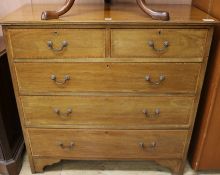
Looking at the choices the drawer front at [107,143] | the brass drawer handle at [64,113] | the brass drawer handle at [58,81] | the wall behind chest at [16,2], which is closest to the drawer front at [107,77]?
the brass drawer handle at [58,81]

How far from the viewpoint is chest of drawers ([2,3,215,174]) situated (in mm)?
1042

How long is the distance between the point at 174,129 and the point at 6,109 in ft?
3.15

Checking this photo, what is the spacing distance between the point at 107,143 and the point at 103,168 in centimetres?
27

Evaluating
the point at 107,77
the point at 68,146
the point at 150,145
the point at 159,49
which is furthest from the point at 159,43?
the point at 68,146

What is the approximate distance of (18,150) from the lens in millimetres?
1494

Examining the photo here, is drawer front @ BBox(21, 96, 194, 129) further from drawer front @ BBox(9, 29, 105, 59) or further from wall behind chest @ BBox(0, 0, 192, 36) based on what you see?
wall behind chest @ BBox(0, 0, 192, 36)

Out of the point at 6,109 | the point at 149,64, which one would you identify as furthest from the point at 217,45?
the point at 6,109

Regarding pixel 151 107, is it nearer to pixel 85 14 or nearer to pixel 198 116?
pixel 198 116

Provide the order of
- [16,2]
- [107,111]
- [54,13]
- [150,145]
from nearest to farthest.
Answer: [54,13]
[107,111]
[150,145]
[16,2]

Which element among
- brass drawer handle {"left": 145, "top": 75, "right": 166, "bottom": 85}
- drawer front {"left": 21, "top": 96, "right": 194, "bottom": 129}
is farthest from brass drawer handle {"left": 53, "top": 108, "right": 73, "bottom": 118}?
brass drawer handle {"left": 145, "top": 75, "right": 166, "bottom": 85}

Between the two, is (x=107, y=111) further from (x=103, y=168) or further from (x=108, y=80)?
(x=103, y=168)

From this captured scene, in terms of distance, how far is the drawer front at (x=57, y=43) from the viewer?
1.04m

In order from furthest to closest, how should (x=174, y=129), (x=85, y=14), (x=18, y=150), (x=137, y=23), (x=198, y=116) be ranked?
(x=18, y=150) < (x=198, y=116) < (x=174, y=129) < (x=85, y=14) < (x=137, y=23)

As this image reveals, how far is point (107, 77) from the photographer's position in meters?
1.14
